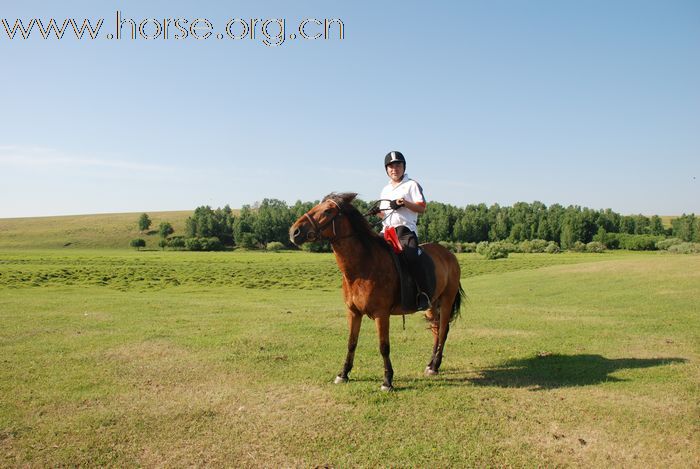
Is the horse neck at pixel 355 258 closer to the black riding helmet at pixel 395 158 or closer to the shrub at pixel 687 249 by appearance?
the black riding helmet at pixel 395 158

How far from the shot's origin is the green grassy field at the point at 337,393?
5422mm

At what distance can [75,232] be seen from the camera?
453 ft

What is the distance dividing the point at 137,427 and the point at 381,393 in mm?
3606

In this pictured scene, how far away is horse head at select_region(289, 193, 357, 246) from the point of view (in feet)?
23.3

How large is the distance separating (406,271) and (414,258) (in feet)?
0.93

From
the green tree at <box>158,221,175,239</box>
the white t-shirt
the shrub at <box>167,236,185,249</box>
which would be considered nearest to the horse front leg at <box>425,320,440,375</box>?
the white t-shirt

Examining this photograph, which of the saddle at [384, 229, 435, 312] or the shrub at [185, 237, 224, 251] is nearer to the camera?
the saddle at [384, 229, 435, 312]

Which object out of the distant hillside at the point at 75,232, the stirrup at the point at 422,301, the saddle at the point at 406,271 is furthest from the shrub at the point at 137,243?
the stirrup at the point at 422,301

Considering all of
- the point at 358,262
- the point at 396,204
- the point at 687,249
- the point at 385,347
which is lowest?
the point at 687,249

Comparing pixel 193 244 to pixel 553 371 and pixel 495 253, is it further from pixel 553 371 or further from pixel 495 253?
pixel 553 371

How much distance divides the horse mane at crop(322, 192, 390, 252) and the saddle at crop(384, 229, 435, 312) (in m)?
0.46

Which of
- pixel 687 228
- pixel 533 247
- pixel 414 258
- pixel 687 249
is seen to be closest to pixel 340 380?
pixel 414 258

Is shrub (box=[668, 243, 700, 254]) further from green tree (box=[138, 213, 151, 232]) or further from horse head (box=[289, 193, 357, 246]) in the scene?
green tree (box=[138, 213, 151, 232])

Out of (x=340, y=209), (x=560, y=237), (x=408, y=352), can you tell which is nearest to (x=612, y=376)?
(x=408, y=352)
